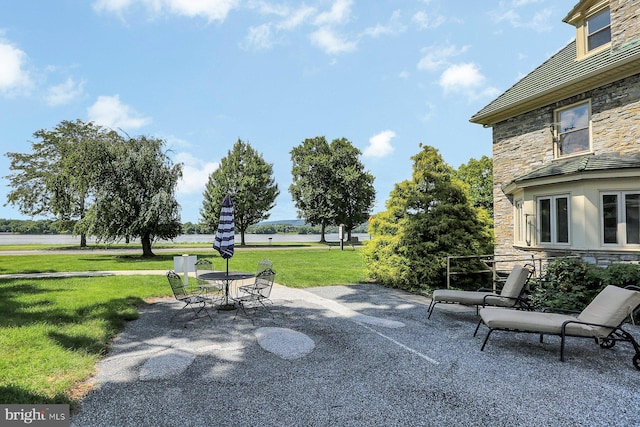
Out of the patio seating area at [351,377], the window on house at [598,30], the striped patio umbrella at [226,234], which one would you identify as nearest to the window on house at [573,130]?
the window on house at [598,30]

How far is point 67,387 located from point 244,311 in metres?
4.08

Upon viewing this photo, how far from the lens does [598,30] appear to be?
11.0 meters

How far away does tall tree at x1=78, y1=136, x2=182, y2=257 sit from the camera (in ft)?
62.1

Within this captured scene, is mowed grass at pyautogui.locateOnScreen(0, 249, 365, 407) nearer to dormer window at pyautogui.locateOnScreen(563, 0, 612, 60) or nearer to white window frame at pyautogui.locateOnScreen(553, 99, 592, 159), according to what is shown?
white window frame at pyautogui.locateOnScreen(553, 99, 592, 159)

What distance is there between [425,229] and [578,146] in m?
5.41

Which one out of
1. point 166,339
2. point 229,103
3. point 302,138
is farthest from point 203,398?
point 302,138

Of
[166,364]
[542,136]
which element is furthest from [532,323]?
[542,136]

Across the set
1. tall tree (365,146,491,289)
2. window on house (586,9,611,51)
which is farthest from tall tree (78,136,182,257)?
window on house (586,9,611,51)

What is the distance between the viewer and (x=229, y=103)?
13.3 metres

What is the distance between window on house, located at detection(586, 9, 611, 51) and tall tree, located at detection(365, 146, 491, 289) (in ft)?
20.3

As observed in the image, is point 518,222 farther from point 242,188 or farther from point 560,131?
point 242,188

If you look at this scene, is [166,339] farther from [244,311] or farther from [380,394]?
[380,394]

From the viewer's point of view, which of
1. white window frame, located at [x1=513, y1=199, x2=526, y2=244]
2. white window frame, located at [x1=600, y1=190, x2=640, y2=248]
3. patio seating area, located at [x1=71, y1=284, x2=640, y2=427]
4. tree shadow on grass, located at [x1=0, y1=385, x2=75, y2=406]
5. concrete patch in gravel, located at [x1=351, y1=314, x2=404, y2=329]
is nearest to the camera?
patio seating area, located at [x1=71, y1=284, x2=640, y2=427]

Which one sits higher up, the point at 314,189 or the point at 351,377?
the point at 314,189
